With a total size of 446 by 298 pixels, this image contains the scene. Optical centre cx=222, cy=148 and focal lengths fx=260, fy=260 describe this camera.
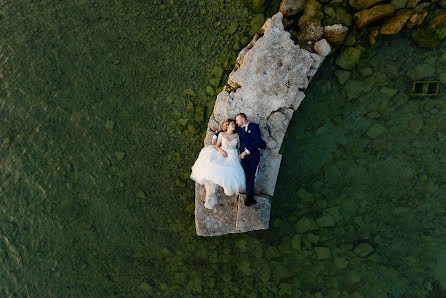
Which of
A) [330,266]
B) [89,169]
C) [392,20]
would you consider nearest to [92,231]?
[89,169]

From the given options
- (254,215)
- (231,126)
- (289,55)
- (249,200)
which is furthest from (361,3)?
(254,215)

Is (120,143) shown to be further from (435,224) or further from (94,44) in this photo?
(435,224)

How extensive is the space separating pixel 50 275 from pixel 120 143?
278cm

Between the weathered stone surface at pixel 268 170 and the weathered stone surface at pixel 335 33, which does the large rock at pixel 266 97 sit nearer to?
the weathered stone surface at pixel 268 170

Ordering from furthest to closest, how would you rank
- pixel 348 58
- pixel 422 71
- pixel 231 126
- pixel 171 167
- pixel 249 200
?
pixel 171 167 < pixel 348 58 < pixel 422 71 < pixel 249 200 < pixel 231 126

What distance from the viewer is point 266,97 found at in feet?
12.9

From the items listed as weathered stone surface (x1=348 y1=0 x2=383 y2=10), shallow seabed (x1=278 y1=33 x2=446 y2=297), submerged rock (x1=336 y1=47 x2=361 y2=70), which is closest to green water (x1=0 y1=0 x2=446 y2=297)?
shallow seabed (x1=278 y1=33 x2=446 y2=297)

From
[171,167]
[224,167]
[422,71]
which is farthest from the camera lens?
[171,167]

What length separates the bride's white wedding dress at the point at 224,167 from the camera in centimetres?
354

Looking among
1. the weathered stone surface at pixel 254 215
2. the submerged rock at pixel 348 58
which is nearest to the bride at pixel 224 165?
the weathered stone surface at pixel 254 215

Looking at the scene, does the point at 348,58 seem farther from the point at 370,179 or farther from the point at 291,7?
the point at 370,179

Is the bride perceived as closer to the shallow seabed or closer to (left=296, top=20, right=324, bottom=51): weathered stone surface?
the shallow seabed

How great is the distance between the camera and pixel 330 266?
4.11 meters

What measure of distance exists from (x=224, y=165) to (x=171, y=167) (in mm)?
1275
